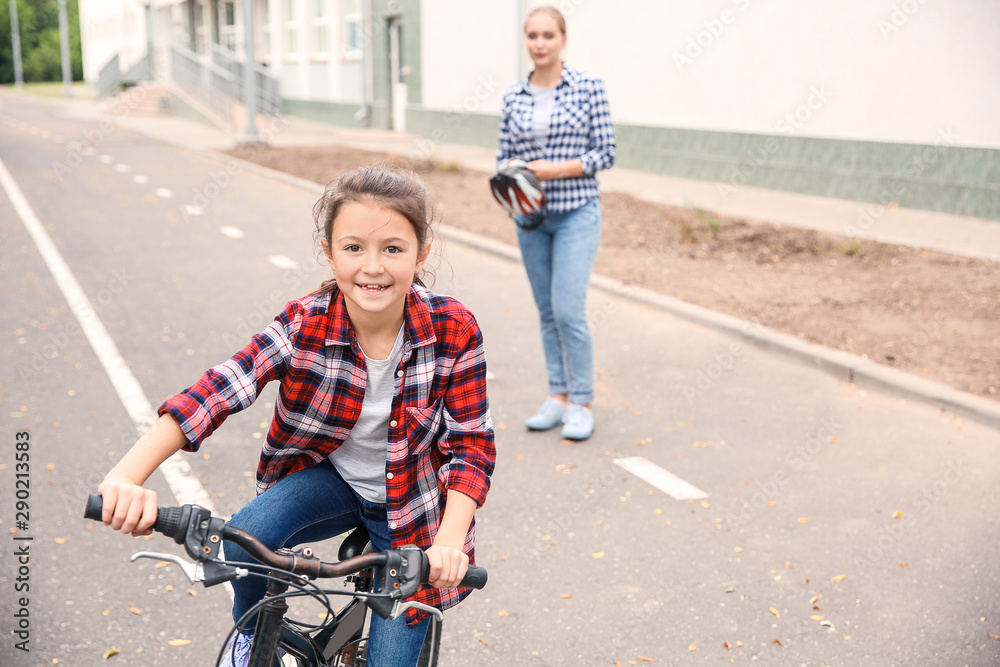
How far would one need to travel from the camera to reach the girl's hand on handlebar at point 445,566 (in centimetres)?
180

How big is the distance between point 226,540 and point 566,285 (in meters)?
3.62

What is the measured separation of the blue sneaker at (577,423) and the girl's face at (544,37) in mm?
1913

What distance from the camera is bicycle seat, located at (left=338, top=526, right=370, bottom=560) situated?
2.28 meters

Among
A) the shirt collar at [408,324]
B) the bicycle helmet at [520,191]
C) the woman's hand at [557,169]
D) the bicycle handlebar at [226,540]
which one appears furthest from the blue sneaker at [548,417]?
the bicycle handlebar at [226,540]

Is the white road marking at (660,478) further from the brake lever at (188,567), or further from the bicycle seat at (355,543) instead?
the brake lever at (188,567)

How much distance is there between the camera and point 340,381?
221 centimetres

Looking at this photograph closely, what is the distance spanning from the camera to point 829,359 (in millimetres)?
6602

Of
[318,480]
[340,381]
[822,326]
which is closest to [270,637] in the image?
[318,480]

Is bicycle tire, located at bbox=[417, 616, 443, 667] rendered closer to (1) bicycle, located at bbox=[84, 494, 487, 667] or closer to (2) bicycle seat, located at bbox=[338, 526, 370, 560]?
(1) bicycle, located at bbox=[84, 494, 487, 667]

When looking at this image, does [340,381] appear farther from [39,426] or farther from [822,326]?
[822,326]

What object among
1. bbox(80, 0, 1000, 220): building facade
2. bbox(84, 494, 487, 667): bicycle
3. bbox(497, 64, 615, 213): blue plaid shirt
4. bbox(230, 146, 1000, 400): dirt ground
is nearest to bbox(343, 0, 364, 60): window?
bbox(80, 0, 1000, 220): building facade

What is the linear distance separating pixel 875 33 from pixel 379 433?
39.2 ft

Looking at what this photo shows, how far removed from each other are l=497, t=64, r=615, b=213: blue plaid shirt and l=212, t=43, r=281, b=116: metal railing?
28763 mm

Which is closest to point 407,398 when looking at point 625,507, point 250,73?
point 625,507
